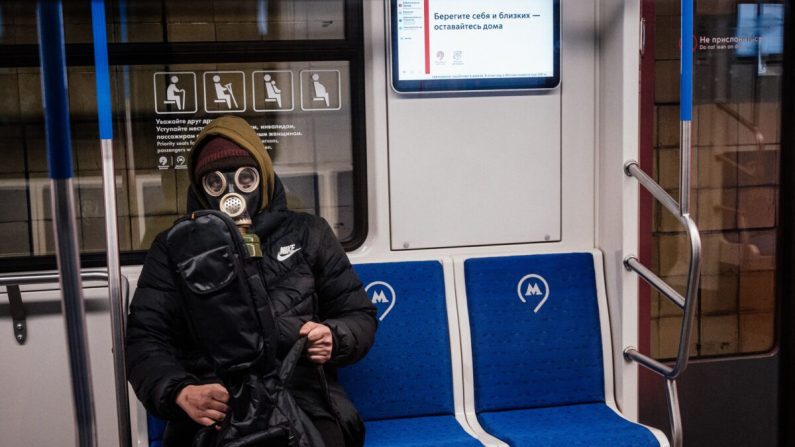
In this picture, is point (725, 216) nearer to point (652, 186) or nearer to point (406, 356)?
point (652, 186)

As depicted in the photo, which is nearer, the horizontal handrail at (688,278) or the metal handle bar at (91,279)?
the metal handle bar at (91,279)

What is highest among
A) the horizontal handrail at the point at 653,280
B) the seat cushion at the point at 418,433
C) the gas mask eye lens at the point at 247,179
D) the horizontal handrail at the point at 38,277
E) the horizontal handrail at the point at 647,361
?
the gas mask eye lens at the point at 247,179

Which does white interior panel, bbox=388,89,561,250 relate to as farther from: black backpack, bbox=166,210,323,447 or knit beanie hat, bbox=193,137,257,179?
black backpack, bbox=166,210,323,447

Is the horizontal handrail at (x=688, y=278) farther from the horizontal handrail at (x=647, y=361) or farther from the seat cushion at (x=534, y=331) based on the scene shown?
the seat cushion at (x=534, y=331)

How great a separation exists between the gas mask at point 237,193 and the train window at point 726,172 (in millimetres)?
1670

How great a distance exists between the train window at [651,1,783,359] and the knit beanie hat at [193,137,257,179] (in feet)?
5.55

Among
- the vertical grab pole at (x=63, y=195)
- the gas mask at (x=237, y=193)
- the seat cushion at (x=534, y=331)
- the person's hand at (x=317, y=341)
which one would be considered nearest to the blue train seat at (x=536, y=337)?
the seat cushion at (x=534, y=331)

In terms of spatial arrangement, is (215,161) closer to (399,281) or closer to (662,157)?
(399,281)

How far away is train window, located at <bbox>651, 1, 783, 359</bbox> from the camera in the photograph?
337 centimetres

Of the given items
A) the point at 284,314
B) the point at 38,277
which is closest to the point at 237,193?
the point at 284,314

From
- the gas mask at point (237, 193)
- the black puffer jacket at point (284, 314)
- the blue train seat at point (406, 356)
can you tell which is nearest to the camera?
the black puffer jacket at point (284, 314)

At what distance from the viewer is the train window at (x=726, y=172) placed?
3.37 metres

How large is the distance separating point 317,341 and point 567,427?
1.09m

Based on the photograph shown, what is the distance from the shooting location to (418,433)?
303 centimetres
